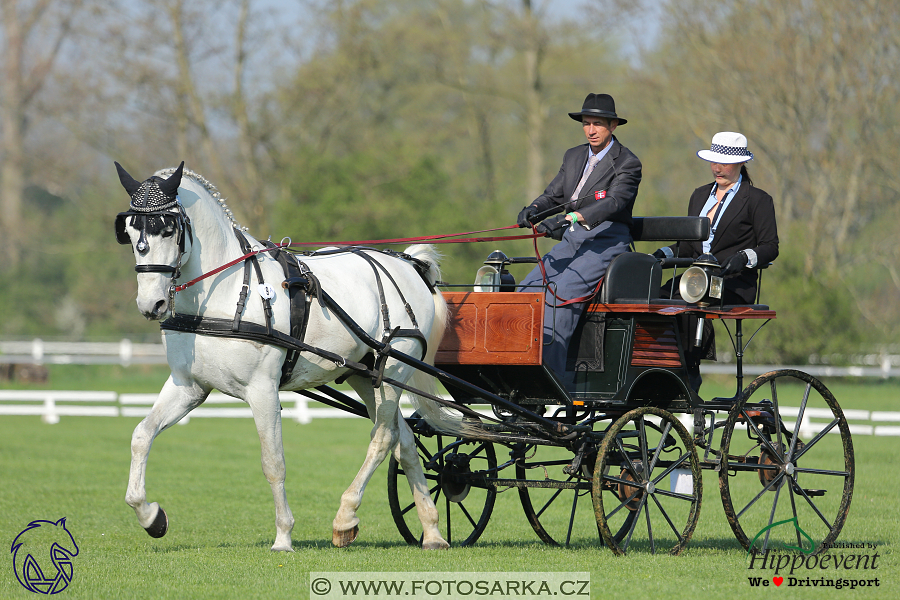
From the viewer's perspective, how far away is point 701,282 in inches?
264

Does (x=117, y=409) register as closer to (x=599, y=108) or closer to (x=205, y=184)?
(x=205, y=184)

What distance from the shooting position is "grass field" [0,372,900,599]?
558 centimetres

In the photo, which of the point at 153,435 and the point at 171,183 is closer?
the point at 171,183

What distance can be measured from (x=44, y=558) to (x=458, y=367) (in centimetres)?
291

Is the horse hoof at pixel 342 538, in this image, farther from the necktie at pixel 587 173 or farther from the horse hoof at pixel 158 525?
the necktie at pixel 587 173

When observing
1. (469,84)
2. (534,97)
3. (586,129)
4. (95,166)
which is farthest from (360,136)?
(586,129)

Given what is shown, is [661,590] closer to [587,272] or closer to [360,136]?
[587,272]

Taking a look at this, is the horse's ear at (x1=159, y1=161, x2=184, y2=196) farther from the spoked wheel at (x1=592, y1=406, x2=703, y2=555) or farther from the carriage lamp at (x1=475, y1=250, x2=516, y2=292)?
the spoked wheel at (x1=592, y1=406, x2=703, y2=555)

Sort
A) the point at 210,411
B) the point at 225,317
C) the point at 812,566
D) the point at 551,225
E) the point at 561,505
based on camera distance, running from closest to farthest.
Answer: the point at 225,317, the point at 812,566, the point at 551,225, the point at 561,505, the point at 210,411

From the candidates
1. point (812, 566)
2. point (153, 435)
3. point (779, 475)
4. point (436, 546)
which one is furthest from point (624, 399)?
point (153, 435)

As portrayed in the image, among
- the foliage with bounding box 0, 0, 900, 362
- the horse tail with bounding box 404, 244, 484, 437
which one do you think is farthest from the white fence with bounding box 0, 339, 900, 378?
the horse tail with bounding box 404, 244, 484, 437

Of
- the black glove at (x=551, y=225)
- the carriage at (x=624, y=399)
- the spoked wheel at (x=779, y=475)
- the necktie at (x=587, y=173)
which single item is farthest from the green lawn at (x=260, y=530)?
the necktie at (x=587, y=173)

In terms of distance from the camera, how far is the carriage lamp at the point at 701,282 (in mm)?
6695

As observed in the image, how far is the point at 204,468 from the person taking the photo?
505 inches
